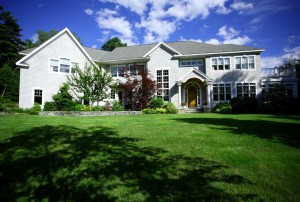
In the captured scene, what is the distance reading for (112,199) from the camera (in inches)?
122

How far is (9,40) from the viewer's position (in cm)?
4572

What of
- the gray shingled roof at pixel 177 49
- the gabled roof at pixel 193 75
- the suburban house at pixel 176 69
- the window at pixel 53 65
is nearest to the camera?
the suburban house at pixel 176 69

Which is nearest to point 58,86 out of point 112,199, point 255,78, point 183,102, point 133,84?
point 133,84

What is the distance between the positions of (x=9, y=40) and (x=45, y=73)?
1445 inches

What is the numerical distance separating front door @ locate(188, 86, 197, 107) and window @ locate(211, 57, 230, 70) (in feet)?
12.7

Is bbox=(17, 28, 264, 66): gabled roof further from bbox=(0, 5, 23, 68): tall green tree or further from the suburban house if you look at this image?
bbox=(0, 5, 23, 68): tall green tree

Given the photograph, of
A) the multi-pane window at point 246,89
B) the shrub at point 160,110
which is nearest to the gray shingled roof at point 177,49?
the multi-pane window at point 246,89

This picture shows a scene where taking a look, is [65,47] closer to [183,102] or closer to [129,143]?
[183,102]

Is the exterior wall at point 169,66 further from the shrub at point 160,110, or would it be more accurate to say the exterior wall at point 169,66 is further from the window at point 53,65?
the window at point 53,65

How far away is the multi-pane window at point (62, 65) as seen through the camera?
21.1 m

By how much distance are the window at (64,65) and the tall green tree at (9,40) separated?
30.2 m

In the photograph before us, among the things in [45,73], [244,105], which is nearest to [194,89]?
[244,105]

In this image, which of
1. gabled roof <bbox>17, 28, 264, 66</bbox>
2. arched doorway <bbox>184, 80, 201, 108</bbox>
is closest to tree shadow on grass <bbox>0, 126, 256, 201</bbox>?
gabled roof <bbox>17, 28, 264, 66</bbox>

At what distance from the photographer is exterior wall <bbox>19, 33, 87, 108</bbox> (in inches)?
760
